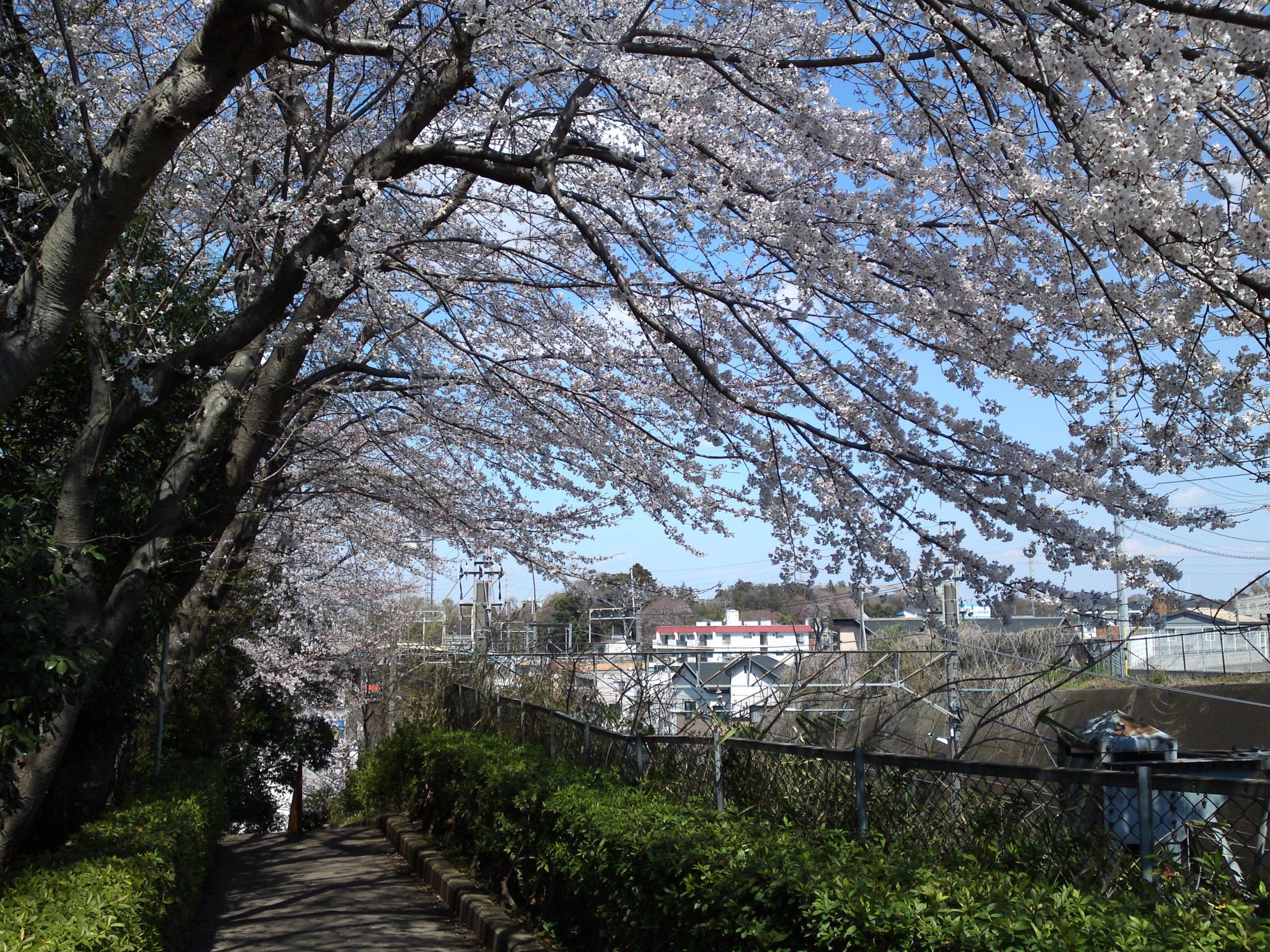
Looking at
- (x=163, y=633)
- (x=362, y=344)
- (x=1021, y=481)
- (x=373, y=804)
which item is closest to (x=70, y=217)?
(x=1021, y=481)

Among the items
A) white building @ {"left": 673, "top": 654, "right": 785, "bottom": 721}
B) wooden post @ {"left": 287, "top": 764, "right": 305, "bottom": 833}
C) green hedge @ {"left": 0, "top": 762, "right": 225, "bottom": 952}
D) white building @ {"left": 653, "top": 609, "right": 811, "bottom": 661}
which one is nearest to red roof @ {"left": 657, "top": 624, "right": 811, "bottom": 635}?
white building @ {"left": 653, "top": 609, "right": 811, "bottom": 661}

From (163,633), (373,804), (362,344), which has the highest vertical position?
(362,344)

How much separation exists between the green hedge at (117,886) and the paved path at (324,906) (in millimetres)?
398

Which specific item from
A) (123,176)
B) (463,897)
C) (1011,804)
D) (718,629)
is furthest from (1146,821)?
(718,629)

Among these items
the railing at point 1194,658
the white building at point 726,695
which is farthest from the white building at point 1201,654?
the white building at point 726,695

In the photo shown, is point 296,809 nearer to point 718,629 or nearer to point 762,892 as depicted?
point 762,892

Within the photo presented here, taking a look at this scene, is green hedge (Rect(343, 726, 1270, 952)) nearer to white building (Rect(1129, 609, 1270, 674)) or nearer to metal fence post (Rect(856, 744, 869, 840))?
metal fence post (Rect(856, 744, 869, 840))

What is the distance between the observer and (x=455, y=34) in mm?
5273

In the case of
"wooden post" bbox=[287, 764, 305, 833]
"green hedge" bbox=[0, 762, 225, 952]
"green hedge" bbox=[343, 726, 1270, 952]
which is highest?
"green hedge" bbox=[343, 726, 1270, 952]

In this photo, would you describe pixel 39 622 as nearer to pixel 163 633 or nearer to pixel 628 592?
pixel 163 633

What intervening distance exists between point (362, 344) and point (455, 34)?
4.58 meters

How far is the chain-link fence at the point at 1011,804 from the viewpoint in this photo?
2662 mm

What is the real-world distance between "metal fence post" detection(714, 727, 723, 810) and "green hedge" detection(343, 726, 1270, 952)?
0.17m

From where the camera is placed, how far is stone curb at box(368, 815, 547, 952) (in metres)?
6.00
